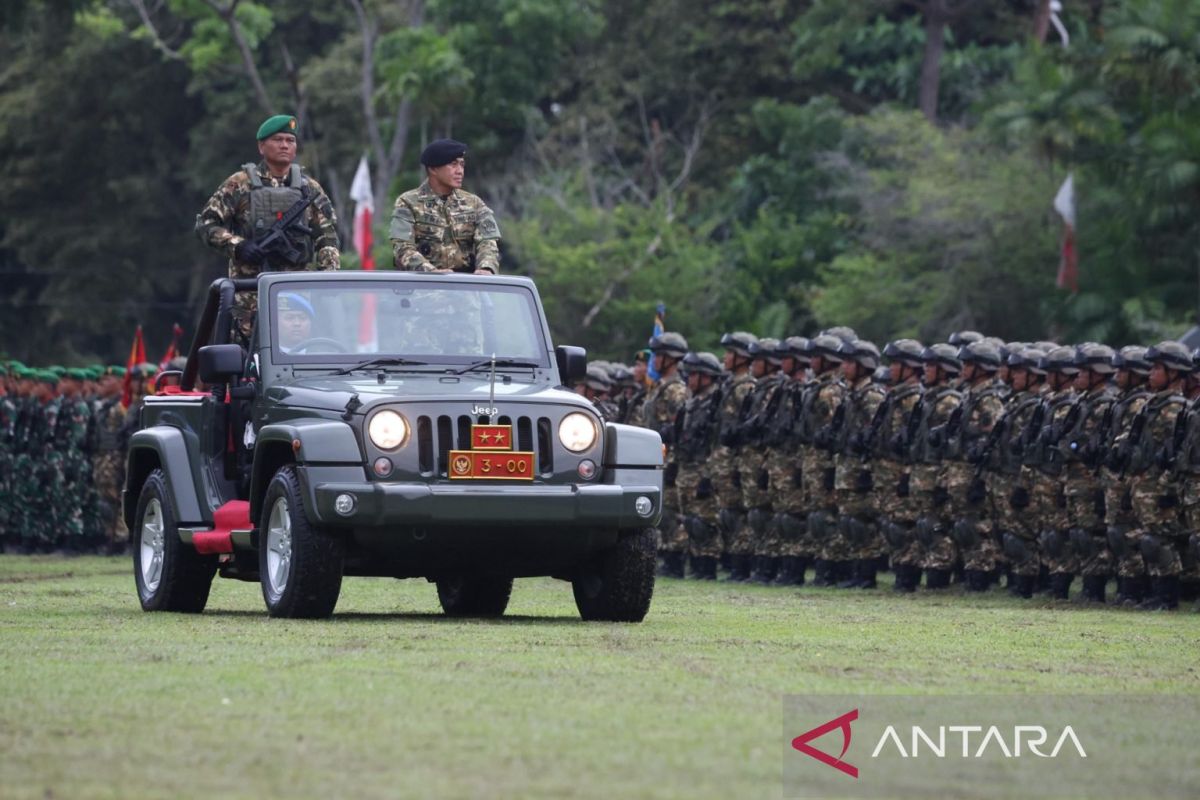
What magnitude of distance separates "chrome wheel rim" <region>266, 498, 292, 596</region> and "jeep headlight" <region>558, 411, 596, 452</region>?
1.52 meters

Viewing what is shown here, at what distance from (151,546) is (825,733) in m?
7.61

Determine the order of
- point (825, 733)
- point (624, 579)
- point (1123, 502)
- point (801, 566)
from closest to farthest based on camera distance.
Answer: point (825, 733), point (624, 579), point (1123, 502), point (801, 566)

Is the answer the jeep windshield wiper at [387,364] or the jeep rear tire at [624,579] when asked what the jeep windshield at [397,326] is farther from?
the jeep rear tire at [624,579]

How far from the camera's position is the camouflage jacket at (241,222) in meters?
15.8

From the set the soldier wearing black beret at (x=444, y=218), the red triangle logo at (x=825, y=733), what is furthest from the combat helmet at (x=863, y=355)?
the red triangle logo at (x=825, y=733)

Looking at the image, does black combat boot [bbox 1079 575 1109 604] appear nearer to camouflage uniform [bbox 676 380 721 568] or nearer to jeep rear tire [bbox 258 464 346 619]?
camouflage uniform [bbox 676 380 721 568]

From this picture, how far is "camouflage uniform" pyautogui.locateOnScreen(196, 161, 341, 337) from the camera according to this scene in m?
15.8

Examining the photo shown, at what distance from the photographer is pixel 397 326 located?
14.8 metres

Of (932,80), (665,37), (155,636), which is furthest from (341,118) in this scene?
(155,636)

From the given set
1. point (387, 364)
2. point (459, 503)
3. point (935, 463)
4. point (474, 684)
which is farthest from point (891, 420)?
point (474, 684)

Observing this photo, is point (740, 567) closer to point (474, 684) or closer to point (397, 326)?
point (397, 326)

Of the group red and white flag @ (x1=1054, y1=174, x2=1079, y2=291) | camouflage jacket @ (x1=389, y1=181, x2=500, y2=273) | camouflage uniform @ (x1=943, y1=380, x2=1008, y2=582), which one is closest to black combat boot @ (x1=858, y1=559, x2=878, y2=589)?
camouflage uniform @ (x1=943, y1=380, x2=1008, y2=582)

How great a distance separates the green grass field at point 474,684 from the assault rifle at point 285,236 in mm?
2138

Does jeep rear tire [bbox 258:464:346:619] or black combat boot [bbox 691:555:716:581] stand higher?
jeep rear tire [bbox 258:464:346:619]
